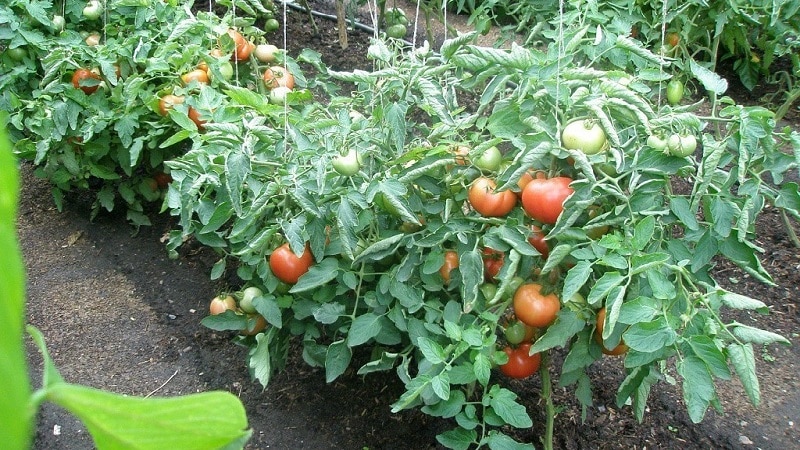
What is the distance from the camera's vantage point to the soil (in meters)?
2.10

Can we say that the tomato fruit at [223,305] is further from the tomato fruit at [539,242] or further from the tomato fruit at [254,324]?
the tomato fruit at [539,242]

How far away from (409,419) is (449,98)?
2.93ft

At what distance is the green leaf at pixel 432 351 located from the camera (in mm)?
1528

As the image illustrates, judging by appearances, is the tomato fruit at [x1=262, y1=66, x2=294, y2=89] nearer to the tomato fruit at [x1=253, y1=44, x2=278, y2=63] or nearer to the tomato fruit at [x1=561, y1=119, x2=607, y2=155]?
the tomato fruit at [x1=253, y1=44, x2=278, y2=63]

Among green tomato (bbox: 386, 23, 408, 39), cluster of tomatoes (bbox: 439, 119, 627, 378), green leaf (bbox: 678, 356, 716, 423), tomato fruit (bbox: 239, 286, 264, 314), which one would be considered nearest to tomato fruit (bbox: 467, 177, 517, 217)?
cluster of tomatoes (bbox: 439, 119, 627, 378)

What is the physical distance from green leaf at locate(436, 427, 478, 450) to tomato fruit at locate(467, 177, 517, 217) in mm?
482

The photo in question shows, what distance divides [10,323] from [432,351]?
4.49 feet

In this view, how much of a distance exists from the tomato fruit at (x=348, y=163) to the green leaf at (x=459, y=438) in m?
0.61

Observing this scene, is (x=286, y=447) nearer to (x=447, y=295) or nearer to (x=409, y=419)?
(x=409, y=419)

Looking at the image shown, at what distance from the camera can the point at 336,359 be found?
1.77 metres

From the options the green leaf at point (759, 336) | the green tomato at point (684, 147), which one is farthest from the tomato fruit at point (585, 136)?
the green leaf at point (759, 336)

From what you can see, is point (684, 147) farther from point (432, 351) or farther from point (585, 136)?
point (432, 351)

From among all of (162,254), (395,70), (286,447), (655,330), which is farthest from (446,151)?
(162,254)

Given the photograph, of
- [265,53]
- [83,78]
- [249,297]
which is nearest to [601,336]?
[249,297]
